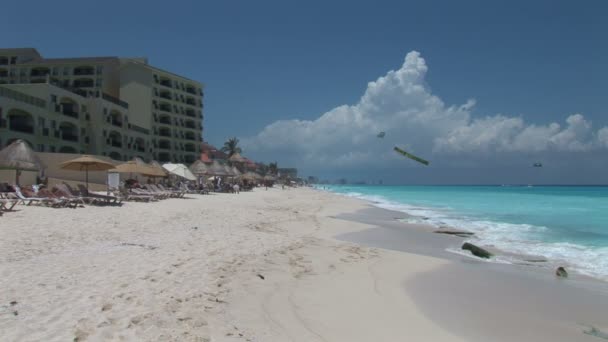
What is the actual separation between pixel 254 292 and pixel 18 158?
561 inches

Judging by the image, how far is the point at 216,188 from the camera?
129ft

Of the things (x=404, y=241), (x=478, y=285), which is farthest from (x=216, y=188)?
(x=478, y=285)

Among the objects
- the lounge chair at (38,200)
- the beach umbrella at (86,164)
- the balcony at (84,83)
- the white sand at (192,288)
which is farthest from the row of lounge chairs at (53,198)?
the balcony at (84,83)

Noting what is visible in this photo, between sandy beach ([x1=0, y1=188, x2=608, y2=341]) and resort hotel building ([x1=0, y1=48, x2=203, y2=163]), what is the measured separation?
2594 cm

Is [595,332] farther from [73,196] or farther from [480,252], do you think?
[73,196]

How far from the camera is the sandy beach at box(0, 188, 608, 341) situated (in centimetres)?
424

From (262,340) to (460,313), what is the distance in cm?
324

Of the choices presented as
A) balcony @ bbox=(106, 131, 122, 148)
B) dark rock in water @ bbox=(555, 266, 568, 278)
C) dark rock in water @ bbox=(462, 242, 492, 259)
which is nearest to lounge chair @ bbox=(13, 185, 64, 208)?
dark rock in water @ bbox=(462, 242, 492, 259)

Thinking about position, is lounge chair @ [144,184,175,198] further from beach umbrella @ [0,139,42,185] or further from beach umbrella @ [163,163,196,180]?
beach umbrella @ [0,139,42,185]

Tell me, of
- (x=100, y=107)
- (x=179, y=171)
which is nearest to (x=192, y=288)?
(x=179, y=171)

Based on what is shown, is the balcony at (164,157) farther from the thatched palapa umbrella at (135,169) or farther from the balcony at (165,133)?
the thatched palapa umbrella at (135,169)

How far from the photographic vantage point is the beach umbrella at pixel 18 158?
15391 mm

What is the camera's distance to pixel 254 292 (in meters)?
5.76

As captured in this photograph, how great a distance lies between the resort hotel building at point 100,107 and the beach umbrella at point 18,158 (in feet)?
48.6
